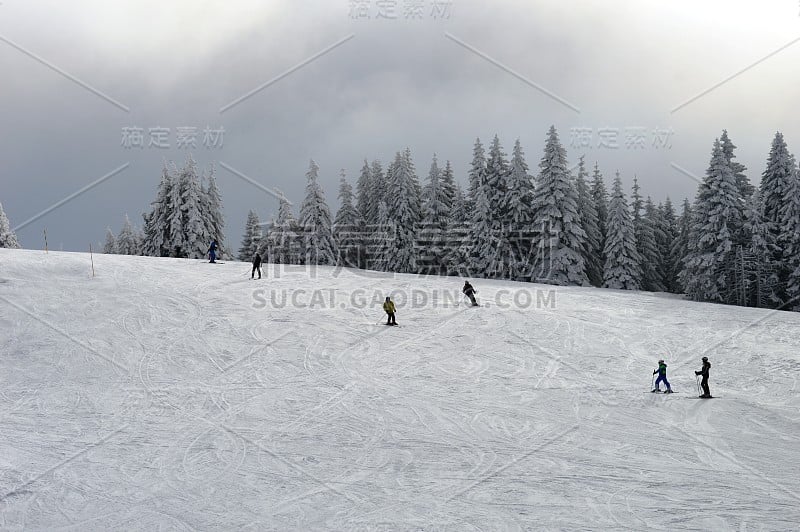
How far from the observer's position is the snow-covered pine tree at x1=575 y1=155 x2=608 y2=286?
4881 centimetres

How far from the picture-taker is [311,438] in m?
13.8

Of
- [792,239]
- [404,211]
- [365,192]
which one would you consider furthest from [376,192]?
[792,239]

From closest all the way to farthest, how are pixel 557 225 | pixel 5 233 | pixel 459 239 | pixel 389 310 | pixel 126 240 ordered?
pixel 389 310
pixel 557 225
pixel 459 239
pixel 5 233
pixel 126 240

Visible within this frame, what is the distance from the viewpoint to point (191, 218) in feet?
173

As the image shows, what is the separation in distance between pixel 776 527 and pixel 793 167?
4001 centimetres

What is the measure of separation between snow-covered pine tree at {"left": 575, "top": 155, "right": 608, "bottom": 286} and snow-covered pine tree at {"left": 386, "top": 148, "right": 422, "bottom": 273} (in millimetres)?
14124

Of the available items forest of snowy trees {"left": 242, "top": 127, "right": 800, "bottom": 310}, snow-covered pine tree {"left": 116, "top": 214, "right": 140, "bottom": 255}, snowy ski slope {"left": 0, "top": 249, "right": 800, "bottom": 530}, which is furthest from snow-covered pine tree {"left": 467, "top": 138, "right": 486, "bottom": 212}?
snow-covered pine tree {"left": 116, "top": 214, "right": 140, "bottom": 255}

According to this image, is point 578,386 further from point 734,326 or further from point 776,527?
point 734,326

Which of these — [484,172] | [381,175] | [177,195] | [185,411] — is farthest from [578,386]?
[381,175]

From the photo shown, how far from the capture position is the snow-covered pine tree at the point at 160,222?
2110 inches

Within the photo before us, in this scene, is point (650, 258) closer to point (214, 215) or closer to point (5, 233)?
point (214, 215)

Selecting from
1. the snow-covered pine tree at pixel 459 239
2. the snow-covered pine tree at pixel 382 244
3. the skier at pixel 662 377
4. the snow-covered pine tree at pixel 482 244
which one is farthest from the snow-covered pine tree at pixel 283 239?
the skier at pixel 662 377

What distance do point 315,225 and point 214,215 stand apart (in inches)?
485

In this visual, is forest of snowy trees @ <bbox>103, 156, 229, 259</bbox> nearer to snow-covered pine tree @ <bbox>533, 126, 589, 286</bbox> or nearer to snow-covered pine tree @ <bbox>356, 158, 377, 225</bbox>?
snow-covered pine tree @ <bbox>356, 158, 377, 225</bbox>
